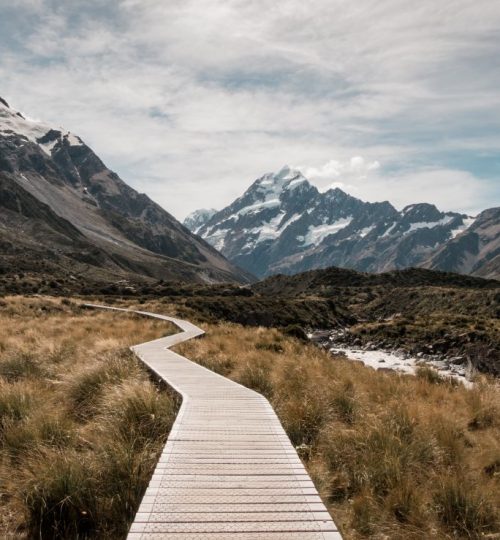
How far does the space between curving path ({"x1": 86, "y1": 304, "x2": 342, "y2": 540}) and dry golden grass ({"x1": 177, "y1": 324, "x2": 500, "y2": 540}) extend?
0.83 metres

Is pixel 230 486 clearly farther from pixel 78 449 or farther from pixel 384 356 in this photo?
pixel 384 356

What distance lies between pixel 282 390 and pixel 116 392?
3.91m

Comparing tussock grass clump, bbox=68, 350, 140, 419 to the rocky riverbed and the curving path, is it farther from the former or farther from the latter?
the rocky riverbed

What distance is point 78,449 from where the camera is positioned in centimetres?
763

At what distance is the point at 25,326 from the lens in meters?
24.5

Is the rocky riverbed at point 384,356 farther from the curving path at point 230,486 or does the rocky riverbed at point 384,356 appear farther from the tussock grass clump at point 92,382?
the curving path at point 230,486

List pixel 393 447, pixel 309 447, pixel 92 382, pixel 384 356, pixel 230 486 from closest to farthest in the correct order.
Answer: pixel 230 486
pixel 393 447
pixel 309 447
pixel 92 382
pixel 384 356

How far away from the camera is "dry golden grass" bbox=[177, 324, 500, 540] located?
6062 millimetres

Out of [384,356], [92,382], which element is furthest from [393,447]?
[384,356]

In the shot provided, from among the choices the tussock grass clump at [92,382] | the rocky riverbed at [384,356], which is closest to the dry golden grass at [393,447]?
the tussock grass clump at [92,382]

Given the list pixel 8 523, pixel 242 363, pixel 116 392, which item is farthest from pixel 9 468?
pixel 242 363

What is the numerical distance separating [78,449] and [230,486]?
311cm

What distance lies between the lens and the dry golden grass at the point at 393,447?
A: 19.9 ft

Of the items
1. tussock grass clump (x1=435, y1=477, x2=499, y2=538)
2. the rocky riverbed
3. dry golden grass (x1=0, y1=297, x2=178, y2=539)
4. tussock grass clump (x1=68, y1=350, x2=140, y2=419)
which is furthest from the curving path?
the rocky riverbed
